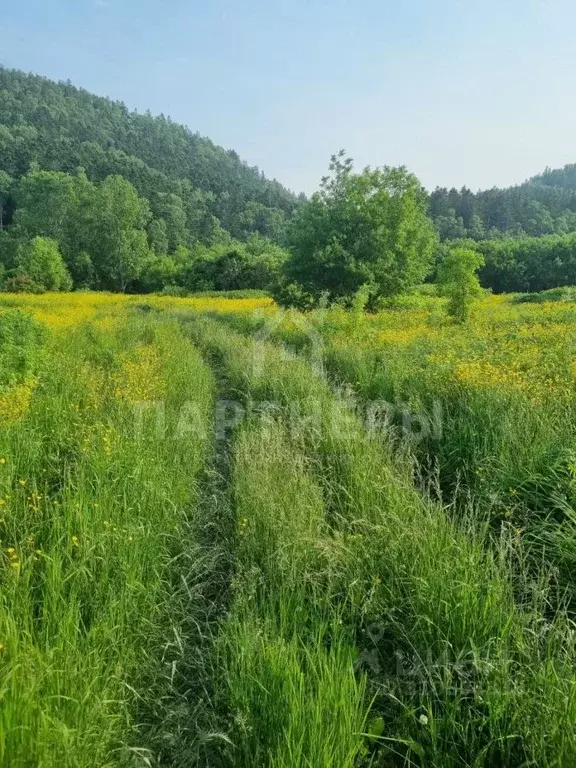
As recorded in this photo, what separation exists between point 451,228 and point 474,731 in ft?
302

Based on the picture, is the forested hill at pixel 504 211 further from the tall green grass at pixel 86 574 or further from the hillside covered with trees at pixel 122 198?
the tall green grass at pixel 86 574

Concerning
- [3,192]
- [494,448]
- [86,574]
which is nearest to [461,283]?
[494,448]

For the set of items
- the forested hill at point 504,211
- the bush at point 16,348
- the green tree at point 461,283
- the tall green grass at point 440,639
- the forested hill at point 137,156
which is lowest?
the tall green grass at point 440,639

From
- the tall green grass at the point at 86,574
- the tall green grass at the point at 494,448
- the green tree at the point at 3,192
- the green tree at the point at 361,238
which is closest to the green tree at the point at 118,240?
the green tree at the point at 3,192

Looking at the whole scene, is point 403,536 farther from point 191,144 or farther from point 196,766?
point 191,144

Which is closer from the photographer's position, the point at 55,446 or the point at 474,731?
the point at 474,731

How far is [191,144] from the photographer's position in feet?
567

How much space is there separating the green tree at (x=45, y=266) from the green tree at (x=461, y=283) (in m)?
37.7

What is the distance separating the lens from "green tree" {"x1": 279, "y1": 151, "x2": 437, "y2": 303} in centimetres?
2152

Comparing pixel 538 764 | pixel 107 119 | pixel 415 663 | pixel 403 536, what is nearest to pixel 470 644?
pixel 415 663

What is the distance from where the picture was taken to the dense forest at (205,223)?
22.3m

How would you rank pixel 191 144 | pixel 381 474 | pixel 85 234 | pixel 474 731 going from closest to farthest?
1. pixel 474 731
2. pixel 381 474
3. pixel 85 234
4. pixel 191 144

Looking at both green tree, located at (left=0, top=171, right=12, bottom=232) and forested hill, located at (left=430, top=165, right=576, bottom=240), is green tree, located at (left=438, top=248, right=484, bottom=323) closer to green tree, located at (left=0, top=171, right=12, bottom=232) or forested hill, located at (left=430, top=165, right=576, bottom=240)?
forested hill, located at (left=430, top=165, right=576, bottom=240)

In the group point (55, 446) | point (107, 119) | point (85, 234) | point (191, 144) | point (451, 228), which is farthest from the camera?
point (191, 144)
